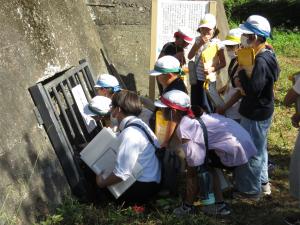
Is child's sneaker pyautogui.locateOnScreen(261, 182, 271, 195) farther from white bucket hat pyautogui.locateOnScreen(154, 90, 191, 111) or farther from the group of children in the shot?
white bucket hat pyautogui.locateOnScreen(154, 90, 191, 111)

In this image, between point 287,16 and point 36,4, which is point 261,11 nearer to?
point 287,16

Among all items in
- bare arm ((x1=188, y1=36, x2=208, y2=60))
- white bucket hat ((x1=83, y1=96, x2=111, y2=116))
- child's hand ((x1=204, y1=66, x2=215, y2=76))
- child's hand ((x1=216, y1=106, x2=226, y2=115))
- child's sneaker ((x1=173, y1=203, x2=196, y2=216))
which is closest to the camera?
child's sneaker ((x1=173, y1=203, x2=196, y2=216))

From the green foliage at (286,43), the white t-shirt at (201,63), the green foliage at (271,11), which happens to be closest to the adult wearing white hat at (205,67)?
the white t-shirt at (201,63)

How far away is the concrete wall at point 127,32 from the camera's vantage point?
332 inches

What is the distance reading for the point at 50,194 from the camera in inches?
187

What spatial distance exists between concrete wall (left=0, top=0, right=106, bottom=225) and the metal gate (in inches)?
3.1

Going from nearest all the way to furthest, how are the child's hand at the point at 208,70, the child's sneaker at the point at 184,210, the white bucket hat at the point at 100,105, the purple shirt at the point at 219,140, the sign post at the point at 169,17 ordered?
1. the purple shirt at the point at 219,140
2. the child's sneaker at the point at 184,210
3. the white bucket hat at the point at 100,105
4. the child's hand at the point at 208,70
5. the sign post at the point at 169,17

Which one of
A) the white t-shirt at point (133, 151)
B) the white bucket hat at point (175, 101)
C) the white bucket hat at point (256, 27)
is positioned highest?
the white bucket hat at point (256, 27)

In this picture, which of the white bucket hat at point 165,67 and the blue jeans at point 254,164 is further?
the white bucket hat at point 165,67

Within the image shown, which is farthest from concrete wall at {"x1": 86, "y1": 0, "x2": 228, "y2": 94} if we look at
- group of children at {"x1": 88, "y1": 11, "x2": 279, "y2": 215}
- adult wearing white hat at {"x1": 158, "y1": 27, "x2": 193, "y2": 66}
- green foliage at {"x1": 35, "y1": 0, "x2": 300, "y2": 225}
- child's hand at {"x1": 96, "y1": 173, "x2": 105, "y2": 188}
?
child's hand at {"x1": 96, "y1": 173, "x2": 105, "y2": 188}

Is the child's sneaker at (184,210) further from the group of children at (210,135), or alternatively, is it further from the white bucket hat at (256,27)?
the white bucket hat at (256,27)

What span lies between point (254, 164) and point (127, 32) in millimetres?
4097

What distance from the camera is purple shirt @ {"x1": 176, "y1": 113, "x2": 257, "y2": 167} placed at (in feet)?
Answer: 15.1

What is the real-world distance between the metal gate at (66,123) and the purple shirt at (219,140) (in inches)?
45.7
